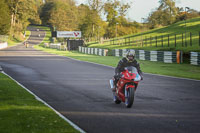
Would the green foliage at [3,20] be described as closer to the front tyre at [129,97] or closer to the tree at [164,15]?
the tree at [164,15]

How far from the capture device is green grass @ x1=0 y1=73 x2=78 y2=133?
24.0ft

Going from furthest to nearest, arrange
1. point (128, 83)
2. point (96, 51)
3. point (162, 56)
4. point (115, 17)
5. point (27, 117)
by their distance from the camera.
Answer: point (115, 17)
point (96, 51)
point (162, 56)
point (128, 83)
point (27, 117)

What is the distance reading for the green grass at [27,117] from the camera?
731 centimetres

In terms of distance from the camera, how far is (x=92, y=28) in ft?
326

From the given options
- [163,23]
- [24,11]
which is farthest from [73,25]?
[163,23]

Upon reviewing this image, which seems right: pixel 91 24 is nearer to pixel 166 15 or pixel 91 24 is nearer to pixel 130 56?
pixel 166 15

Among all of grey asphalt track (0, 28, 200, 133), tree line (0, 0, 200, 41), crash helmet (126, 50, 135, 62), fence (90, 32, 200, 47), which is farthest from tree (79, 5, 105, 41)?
crash helmet (126, 50, 135, 62)

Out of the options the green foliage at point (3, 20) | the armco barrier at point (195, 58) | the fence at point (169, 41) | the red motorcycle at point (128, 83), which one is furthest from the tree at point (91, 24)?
the red motorcycle at point (128, 83)

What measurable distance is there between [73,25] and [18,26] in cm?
2063

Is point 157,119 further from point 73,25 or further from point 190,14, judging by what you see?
point 73,25

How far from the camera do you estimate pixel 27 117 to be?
8.45 metres

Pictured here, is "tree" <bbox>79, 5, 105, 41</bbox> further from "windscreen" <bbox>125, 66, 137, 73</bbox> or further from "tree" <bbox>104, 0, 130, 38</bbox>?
"windscreen" <bbox>125, 66, 137, 73</bbox>

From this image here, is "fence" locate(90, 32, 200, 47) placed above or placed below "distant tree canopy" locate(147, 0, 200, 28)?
below

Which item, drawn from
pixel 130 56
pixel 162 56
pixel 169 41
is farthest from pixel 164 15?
pixel 130 56
